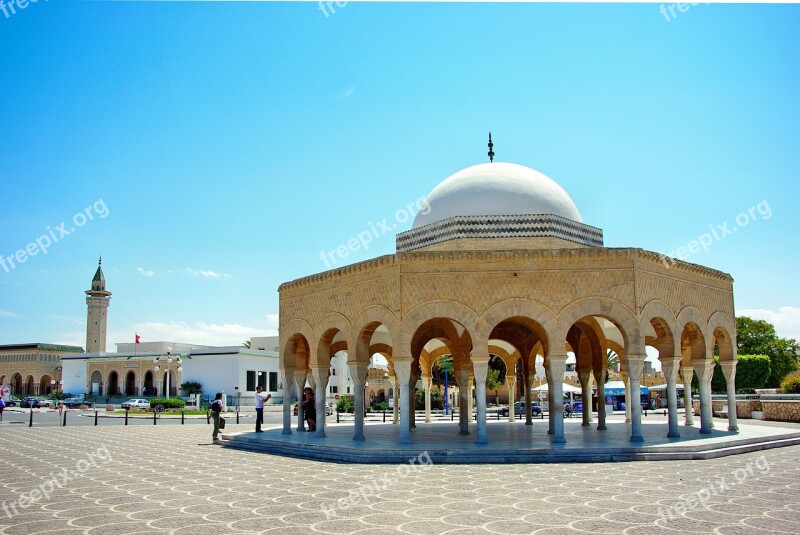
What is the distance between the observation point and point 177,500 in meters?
7.56

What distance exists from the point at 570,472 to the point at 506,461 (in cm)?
149

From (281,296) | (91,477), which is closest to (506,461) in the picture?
(91,477)

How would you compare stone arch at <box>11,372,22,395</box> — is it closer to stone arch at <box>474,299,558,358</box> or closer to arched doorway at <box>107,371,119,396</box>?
arched doorway at <box>107,371,119,396</box>

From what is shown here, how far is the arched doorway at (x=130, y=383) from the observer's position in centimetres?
5134

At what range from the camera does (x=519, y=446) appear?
1170 cm

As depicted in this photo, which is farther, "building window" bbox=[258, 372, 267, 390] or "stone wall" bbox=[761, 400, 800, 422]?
"building window" bbox=[258, 372, 267, 390]

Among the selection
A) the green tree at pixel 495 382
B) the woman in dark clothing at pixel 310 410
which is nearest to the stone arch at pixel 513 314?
the woman in dark clothing at pixel 310 410

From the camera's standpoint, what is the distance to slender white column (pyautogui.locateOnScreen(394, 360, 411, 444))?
12055 mm

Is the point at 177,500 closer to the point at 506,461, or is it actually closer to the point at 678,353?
the point at 506,461

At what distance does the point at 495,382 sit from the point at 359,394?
108ft

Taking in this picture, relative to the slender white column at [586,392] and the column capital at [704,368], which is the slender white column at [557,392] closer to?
the column capital at [704,368]

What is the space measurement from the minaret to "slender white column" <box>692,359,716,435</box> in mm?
61651

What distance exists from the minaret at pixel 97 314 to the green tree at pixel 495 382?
131ft

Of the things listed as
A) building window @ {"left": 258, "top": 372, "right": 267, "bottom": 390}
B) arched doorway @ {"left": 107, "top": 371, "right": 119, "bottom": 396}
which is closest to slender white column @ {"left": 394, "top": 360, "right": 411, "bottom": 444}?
building window @ {"left": 258, "top": 372, "right": 267, "bottom": 390}
